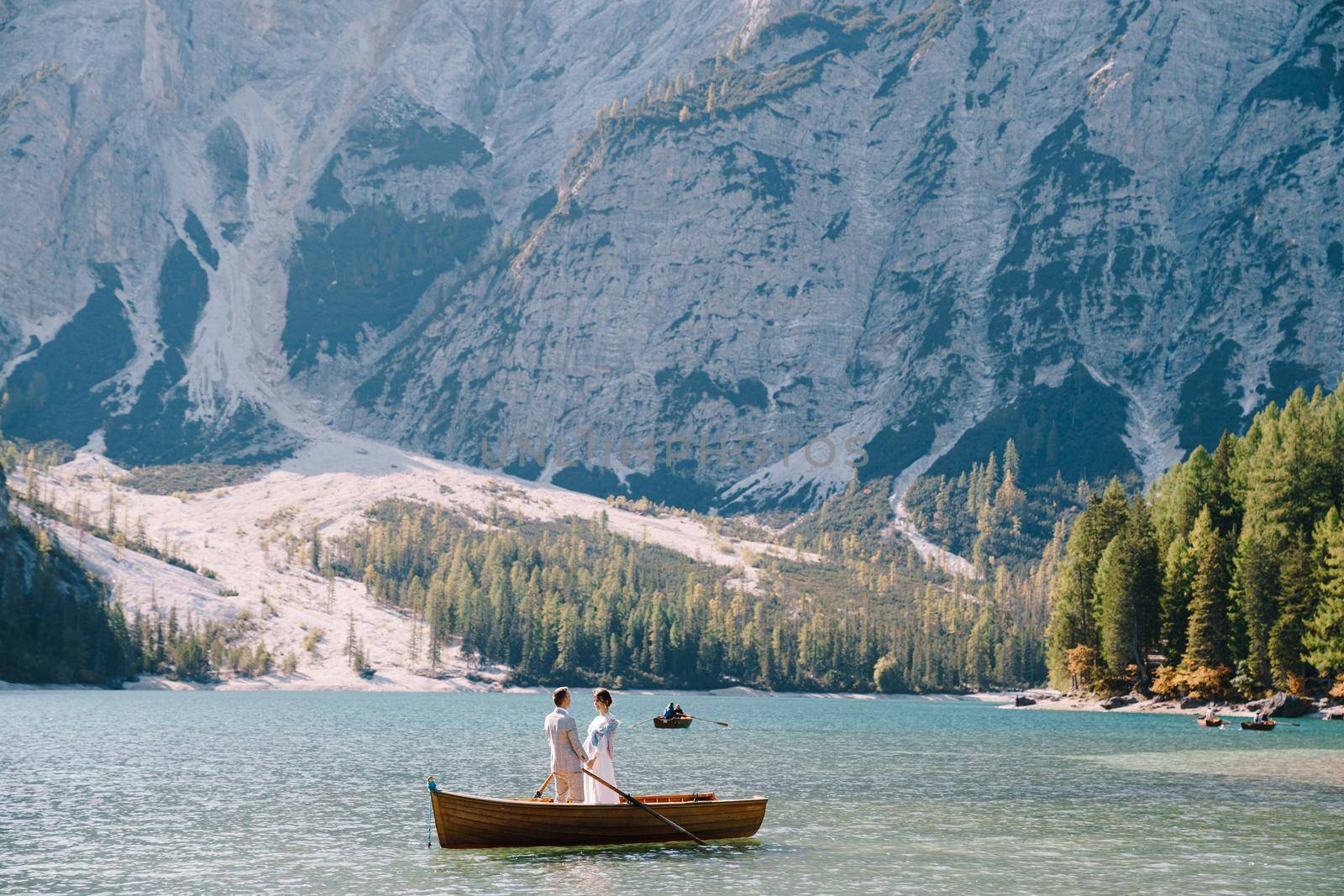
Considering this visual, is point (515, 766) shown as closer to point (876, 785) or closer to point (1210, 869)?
point (876, 785)

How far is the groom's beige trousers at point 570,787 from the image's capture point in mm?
45844

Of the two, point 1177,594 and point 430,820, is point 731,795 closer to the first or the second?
point 430,820

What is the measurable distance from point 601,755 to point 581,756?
64 cm

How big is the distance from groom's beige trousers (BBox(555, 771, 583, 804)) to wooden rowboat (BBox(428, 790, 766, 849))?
65 cm

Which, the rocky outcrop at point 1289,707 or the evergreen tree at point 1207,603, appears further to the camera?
the evergreen tree at point 1207,603

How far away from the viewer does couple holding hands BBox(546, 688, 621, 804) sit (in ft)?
147

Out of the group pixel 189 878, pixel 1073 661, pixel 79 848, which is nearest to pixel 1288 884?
pixel 189 878

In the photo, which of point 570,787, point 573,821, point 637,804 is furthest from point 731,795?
point 573,821

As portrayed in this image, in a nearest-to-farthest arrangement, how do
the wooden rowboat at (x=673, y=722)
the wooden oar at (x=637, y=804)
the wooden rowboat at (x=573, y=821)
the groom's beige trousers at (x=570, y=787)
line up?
the wooden rowboat at (x=573, y=821), the wooden oar at (x=637, y=804), the groom's beige trousers at (x=570, y=787), the wooden rowboat at (x=673, y=722)

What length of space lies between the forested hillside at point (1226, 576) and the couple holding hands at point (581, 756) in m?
89.1

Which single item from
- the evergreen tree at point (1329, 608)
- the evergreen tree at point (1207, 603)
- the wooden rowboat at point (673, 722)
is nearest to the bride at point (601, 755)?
the wooden rowboat at point (673, 722)

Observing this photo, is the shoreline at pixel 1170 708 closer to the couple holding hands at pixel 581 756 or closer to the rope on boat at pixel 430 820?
the rope on boat at pixel 430 820

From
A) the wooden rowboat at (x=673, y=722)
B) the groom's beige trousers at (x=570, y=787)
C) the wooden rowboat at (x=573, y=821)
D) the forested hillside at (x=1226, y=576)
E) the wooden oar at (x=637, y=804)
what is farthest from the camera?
the wooden rowboat at (x=673, y=722)

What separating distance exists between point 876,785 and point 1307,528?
82.0 m
